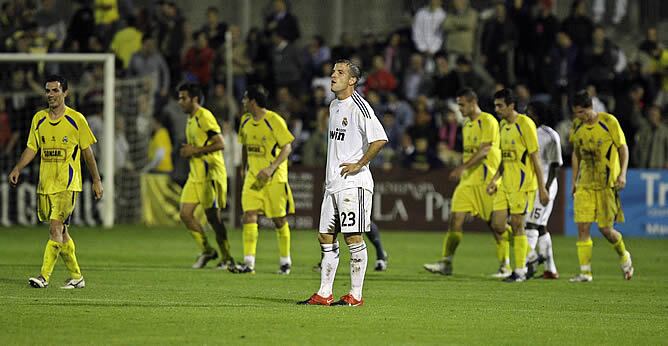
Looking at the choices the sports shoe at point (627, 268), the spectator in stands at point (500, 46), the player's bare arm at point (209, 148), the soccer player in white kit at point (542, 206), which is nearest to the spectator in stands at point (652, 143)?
the spectator in stands at point (500, 46)

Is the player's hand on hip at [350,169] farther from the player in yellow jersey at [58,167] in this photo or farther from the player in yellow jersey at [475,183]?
the player in yellow jersey at [475,183]

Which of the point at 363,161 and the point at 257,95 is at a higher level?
the point at 257,95

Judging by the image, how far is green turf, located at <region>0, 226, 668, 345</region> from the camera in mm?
9641

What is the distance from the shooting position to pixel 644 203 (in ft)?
83.3

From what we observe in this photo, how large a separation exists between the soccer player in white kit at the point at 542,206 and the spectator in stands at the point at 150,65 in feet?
45.0

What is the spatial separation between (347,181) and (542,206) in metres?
5.18

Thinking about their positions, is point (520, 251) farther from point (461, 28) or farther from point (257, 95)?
point (461, 28)

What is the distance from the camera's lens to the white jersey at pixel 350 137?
11648mm

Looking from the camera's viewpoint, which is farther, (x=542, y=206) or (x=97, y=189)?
(x=542, y=206)

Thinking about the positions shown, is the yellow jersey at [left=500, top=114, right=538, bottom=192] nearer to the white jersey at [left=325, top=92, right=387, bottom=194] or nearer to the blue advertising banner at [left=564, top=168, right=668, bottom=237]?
the white jersey at [left=325, top=92, right=387, bottom=194]

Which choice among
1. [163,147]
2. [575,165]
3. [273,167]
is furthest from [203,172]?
[163,147]

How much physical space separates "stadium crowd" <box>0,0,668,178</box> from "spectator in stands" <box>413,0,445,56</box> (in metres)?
0.03

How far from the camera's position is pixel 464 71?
90.1ft

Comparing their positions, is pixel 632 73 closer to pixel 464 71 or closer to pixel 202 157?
pixel 464 71
